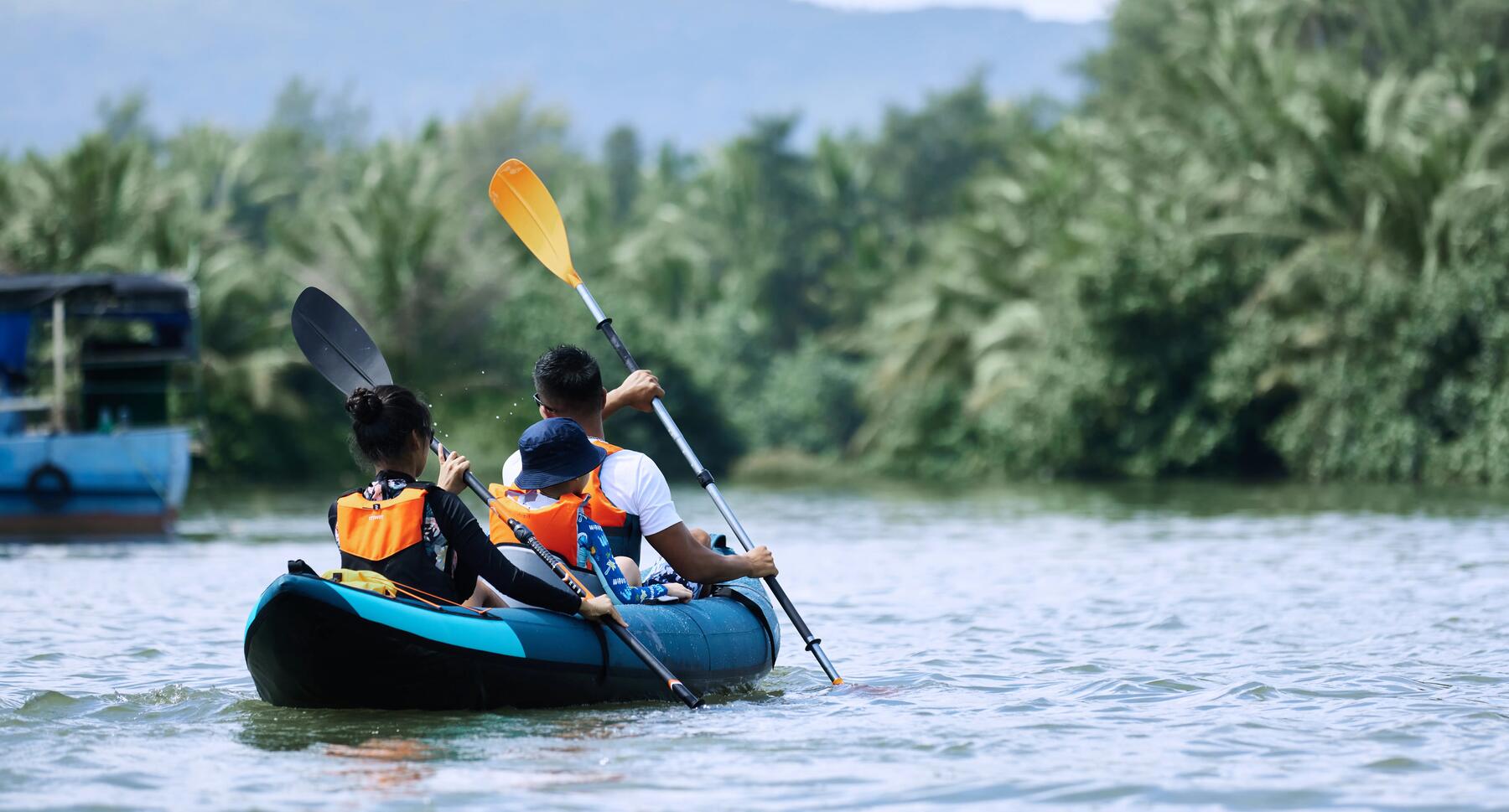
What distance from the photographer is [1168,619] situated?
10.4m

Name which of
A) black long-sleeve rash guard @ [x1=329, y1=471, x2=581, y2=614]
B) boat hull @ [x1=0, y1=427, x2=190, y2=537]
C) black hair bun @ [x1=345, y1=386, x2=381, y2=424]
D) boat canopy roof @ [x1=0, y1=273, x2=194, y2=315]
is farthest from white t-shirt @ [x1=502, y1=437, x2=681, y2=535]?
boat canopy roof @ [x1=0, y1=273, x2=194, y2=315]

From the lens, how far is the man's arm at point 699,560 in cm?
736

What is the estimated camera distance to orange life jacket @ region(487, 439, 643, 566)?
23.1ft

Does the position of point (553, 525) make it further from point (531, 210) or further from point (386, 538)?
point (531, 210)

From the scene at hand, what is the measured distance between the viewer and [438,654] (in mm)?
6508

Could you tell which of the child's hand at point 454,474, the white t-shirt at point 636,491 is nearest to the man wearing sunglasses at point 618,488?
the white t-shirt at point 636,491

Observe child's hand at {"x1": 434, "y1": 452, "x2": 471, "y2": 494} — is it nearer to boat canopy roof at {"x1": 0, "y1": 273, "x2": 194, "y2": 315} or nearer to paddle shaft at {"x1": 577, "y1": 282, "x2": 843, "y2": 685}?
paddle shaft at {"x1": 577, "y1": 282, "x2": 843, "y2": 685}

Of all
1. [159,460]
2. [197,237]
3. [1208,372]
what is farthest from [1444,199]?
[197,237]

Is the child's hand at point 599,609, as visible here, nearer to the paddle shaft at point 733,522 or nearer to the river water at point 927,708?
the river water at point 927,708

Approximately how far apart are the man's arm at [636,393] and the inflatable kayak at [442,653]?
3.45 ft

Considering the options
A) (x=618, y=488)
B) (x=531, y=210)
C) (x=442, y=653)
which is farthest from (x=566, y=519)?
(x=531, y=210)

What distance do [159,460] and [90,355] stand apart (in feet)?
10.4

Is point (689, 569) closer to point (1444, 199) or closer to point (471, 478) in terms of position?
point (471, 478)

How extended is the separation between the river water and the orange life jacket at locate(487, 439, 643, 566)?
2.13 feet
